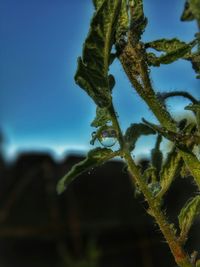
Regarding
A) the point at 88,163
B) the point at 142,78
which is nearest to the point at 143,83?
the point at 142,78

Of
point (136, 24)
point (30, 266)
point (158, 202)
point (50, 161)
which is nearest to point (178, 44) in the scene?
point (136, 24)

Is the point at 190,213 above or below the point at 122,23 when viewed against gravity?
below

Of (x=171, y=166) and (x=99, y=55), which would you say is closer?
(x=99, y=55)

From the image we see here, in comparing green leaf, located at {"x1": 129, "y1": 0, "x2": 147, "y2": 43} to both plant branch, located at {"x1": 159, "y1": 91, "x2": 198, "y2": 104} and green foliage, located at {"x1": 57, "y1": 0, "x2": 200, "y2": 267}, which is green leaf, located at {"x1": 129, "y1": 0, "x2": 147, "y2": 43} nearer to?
green foliage, located at {"x1": 57, "y1": 0, "x2": 200, "y2": 267}

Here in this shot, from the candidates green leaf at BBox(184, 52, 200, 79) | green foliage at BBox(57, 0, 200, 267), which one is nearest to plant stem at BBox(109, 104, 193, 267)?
green foliage at BBox(57, 0, 200, 267)

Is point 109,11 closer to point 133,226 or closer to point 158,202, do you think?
point 158,202

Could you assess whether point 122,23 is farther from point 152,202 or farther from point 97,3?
point 152,202

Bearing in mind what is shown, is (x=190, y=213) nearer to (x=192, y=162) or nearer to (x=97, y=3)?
(x=192, y=162)
